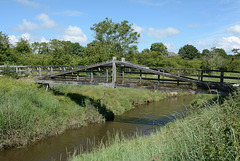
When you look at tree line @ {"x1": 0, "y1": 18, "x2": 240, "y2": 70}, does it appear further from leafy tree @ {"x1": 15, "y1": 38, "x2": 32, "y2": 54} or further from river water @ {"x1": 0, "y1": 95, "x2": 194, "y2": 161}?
river water @ {"x1": 0, "y1": 95, "x2": 194, "y2": 161}

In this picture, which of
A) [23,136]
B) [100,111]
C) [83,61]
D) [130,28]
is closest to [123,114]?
[100,111]

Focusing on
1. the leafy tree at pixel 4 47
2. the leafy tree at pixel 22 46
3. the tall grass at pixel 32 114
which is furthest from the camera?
the leafy tree at pixel 22 46

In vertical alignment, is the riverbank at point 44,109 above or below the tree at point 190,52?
below

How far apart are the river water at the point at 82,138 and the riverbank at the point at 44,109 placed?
0.63 m

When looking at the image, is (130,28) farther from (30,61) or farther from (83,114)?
(83,114)

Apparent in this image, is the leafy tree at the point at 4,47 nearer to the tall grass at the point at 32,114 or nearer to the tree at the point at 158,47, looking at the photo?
the tall grass at the point at 32,114

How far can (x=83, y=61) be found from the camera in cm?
3362

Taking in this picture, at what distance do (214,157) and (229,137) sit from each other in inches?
18.8

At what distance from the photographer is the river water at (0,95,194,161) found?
10.8 metres

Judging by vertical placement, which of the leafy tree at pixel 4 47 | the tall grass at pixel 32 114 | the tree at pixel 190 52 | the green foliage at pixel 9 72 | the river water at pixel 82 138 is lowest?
the river water at pixel 82 138

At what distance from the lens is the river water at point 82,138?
10.8 metres

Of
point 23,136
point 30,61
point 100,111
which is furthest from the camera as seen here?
point 30,61

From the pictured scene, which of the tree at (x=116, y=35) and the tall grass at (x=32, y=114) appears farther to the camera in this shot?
the tree at (x=116, y=35)

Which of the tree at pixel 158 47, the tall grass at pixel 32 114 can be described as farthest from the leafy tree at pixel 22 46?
the tree at pixel 158 47
